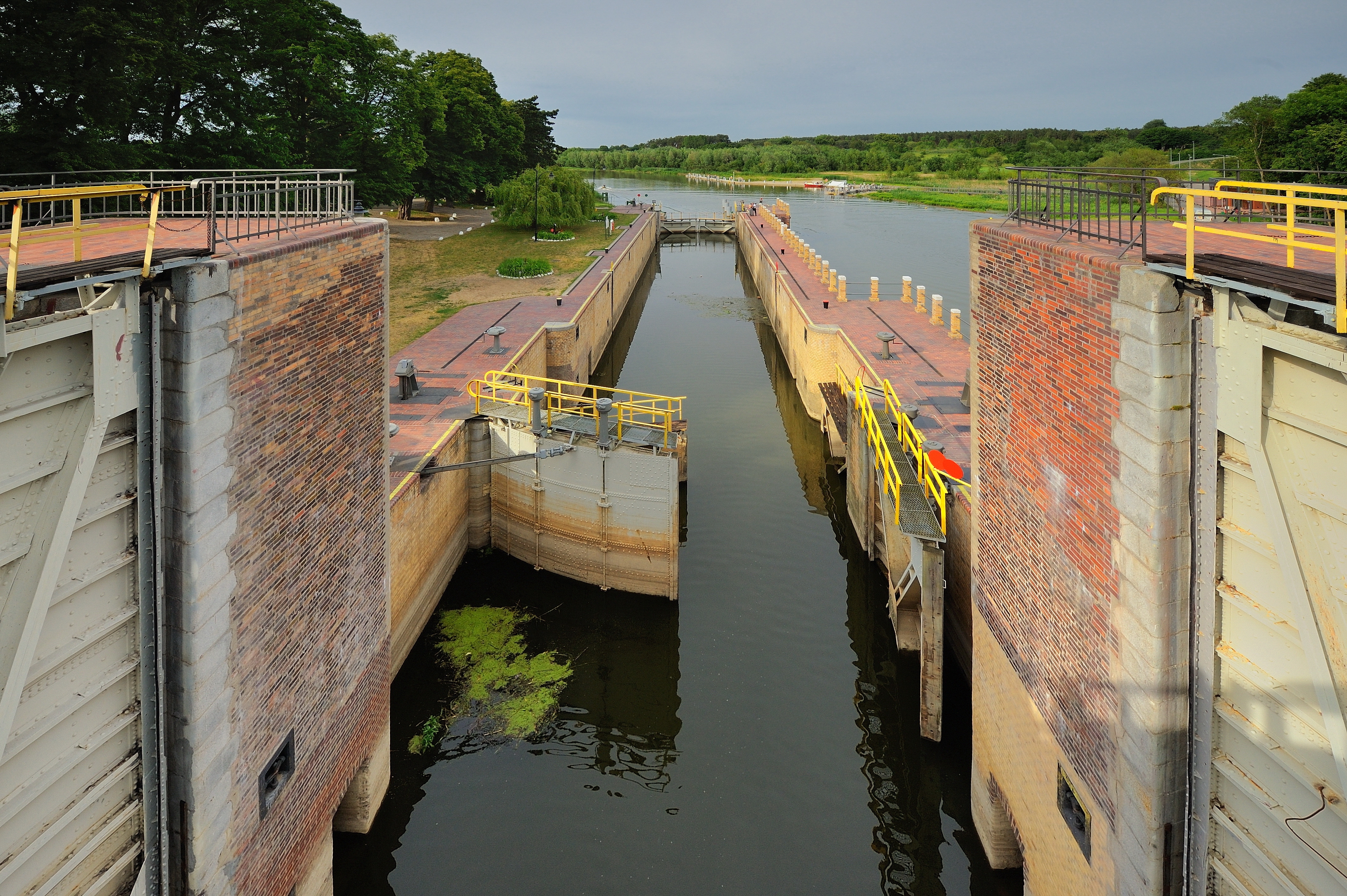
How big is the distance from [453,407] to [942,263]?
3392 cm

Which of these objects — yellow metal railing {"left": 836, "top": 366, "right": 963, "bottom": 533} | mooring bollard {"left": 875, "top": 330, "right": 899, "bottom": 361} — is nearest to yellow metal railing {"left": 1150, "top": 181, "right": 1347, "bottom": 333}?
yellow metal railing {"left": 836, "top": 366, "right": 963, "bottom": 533}

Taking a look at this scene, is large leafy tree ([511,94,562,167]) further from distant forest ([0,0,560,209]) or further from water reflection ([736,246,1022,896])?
water reflection ([736,246,1022,896])

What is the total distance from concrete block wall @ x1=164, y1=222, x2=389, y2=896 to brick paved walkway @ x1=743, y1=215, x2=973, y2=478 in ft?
24.7

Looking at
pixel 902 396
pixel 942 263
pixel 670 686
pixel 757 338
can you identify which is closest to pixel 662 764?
pixel 670 686

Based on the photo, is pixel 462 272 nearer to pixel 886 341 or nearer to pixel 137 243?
pixel 886 341

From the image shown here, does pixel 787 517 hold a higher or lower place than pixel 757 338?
lower

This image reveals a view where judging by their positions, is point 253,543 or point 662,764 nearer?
point 253,543

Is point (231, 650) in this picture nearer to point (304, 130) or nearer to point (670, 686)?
point (670, 686)

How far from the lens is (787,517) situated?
18625 mm

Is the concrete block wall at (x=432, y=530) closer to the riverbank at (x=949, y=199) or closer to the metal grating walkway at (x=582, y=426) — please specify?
the metal grating walkway at (x=582, y=426)

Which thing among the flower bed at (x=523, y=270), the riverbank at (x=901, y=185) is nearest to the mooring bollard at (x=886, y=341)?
the flower bed at (x=523, y=270)

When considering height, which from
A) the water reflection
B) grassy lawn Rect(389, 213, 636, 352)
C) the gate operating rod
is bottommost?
the water reflection

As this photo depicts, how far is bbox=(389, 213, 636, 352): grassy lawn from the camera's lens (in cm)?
2791

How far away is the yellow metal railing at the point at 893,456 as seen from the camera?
12.4 meters
